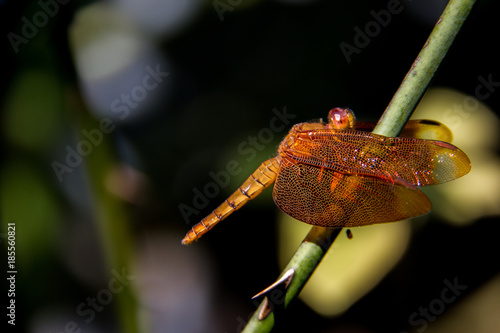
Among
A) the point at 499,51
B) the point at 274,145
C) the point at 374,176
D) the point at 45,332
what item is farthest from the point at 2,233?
the point at 499,51

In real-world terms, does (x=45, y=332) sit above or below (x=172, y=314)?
above

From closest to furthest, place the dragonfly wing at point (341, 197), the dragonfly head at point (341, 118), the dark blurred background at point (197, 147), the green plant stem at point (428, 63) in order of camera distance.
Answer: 1. the green plant stem at point (428, 63)
2. the dragonfly wing at point (341, 197)
3. the dragonfly head at point (341, 118)
4. the dark blurred background at point (197, 147)

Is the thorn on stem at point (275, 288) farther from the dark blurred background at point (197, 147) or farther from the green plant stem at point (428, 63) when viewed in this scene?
the dark blurred background at point (197, 147)

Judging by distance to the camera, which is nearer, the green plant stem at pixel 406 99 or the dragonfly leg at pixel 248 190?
the green plant stem at pixel 406 99

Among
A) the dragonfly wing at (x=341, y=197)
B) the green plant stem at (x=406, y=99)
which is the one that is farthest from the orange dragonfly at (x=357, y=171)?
the green plant stem at (x=406, y=99)

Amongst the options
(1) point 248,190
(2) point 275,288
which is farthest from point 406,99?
(1) point 248,190

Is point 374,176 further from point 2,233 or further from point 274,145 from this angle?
point 2,233

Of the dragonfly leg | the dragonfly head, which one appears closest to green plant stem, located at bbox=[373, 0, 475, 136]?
the dragonfly head

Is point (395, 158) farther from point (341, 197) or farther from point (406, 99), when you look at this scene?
point (406, 99)
